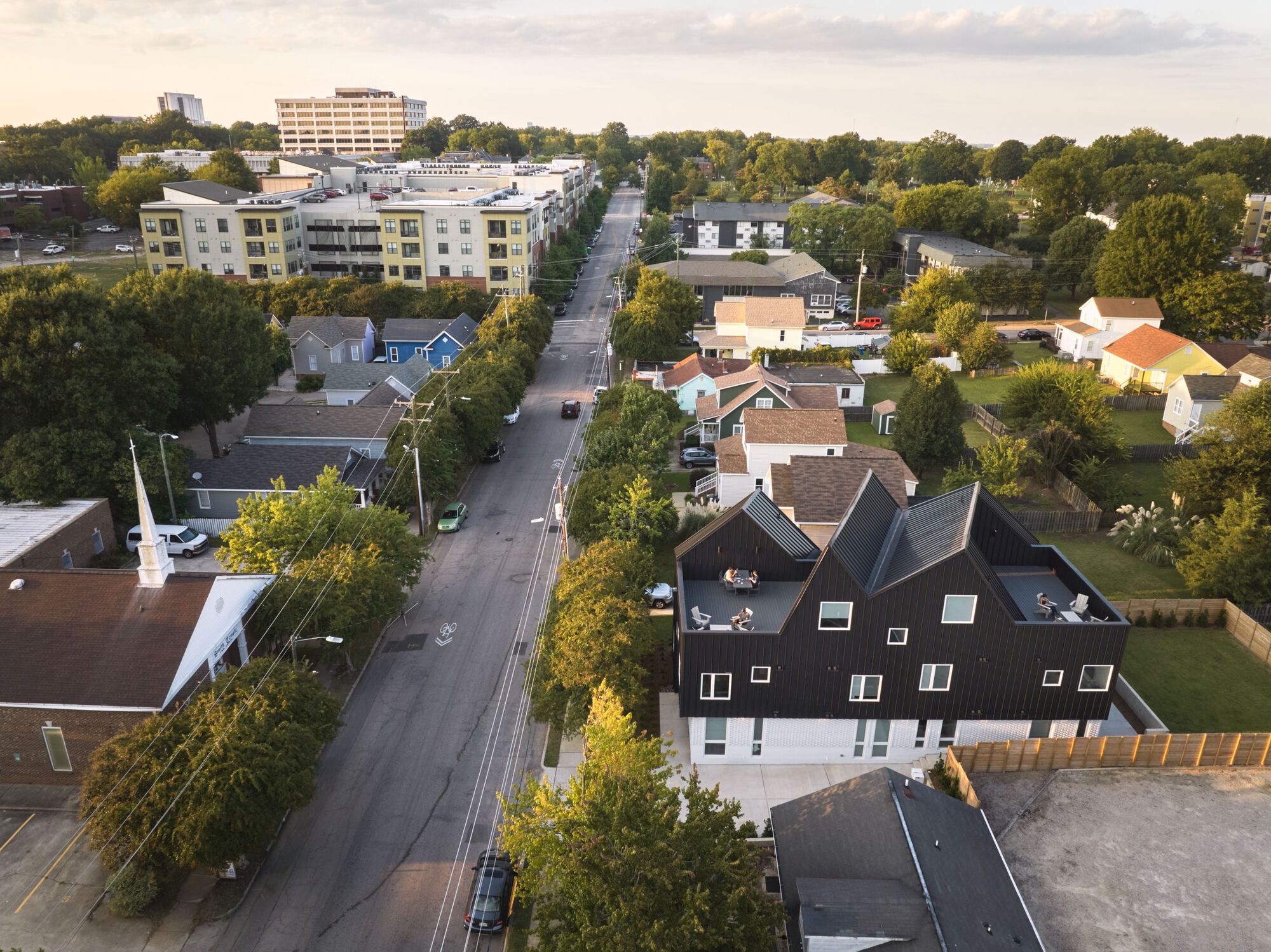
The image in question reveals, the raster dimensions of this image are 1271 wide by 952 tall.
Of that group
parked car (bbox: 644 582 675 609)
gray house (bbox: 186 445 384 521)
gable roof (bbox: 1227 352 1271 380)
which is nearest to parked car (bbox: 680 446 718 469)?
parked car (bbox: 644 582 675 609)

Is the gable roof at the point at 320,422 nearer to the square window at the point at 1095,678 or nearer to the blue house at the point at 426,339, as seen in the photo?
the blue house at the point at 426,339

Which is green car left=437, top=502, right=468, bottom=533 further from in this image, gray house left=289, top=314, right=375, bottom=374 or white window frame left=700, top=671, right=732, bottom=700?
gray house left=289, top=314, right=375, bottom=374

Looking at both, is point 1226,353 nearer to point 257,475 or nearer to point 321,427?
point 321,427

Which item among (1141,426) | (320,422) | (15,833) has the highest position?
(320,422)

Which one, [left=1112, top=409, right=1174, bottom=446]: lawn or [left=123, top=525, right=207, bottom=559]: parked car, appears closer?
[left=123, top=525, right=207, bottom=559]: parked car

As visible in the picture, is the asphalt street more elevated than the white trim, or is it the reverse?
the white trim

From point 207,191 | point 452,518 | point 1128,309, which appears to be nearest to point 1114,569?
point 452,518
